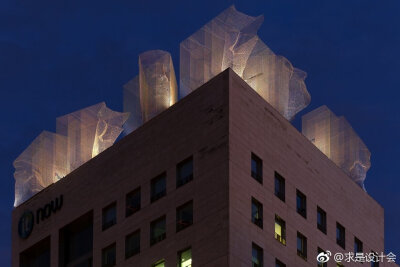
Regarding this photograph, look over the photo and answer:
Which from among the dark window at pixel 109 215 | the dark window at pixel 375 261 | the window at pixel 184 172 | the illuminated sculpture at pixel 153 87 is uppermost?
the illuminated sculpture at pixel 153 87

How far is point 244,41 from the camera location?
107000mm

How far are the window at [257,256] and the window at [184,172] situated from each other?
6.89m

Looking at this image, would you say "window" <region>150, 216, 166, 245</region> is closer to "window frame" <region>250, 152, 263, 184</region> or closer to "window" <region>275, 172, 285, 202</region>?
"window frame" <region>250, 152, 263, 184</region>

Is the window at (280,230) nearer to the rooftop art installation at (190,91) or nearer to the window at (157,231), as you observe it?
the window at (157,231)

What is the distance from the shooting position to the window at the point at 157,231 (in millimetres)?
99062

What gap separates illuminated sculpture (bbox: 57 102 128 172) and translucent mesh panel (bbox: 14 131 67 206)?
889 millimetres

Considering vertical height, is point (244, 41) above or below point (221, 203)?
above

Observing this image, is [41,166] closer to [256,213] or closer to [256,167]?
[256,167]

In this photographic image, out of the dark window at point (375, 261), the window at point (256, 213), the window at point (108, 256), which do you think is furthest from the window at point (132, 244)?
the dark window at point (375, 261)

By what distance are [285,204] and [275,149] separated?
4122mm

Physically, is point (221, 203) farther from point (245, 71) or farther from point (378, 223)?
point (378, 223)

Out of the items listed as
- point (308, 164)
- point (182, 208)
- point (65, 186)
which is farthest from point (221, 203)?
point (65, 186)

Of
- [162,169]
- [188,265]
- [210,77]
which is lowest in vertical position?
[188,265]

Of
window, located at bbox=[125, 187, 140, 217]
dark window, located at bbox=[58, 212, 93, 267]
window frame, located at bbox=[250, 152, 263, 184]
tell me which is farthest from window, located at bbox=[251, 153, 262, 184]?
dark window, located at bbox=[58, 212, 93, 267]
